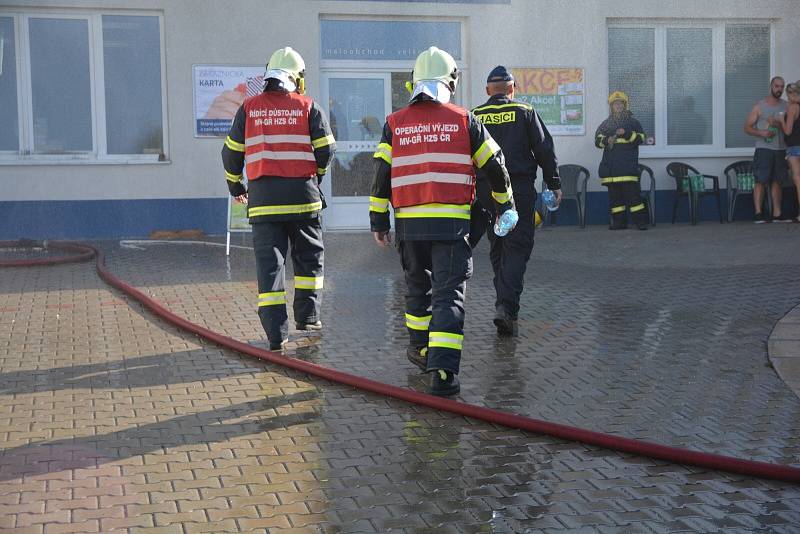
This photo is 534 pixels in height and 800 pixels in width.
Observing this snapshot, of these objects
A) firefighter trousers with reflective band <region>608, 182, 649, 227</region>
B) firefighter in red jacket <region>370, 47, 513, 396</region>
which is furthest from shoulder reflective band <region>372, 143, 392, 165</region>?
firefighter trousers with reflective band <region>608, 182, 649, 227</region>

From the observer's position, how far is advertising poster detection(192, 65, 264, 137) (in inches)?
625

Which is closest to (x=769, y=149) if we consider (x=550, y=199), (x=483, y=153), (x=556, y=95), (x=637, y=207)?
(x=637, y=207)

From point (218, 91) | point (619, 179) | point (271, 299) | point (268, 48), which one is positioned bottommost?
point (271, 299)

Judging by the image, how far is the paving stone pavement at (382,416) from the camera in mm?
4434

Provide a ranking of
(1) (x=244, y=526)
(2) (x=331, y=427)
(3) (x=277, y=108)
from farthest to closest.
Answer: (3) (x=277, y=108), (2) (x=331, y=427), (1) (x=244, y=526)

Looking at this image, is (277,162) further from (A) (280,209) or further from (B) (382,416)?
(B) (382,416)

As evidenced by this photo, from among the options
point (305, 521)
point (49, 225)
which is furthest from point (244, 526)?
point (49, 225)

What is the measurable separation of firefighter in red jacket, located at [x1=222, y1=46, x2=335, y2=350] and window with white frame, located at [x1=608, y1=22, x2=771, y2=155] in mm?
10454

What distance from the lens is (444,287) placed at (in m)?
6.40

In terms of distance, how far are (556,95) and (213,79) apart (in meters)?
5.03

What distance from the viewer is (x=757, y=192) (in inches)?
675

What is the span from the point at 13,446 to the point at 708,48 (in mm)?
14705

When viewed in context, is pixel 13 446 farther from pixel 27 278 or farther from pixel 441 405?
pixel 27 278

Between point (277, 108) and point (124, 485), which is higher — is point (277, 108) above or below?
above
